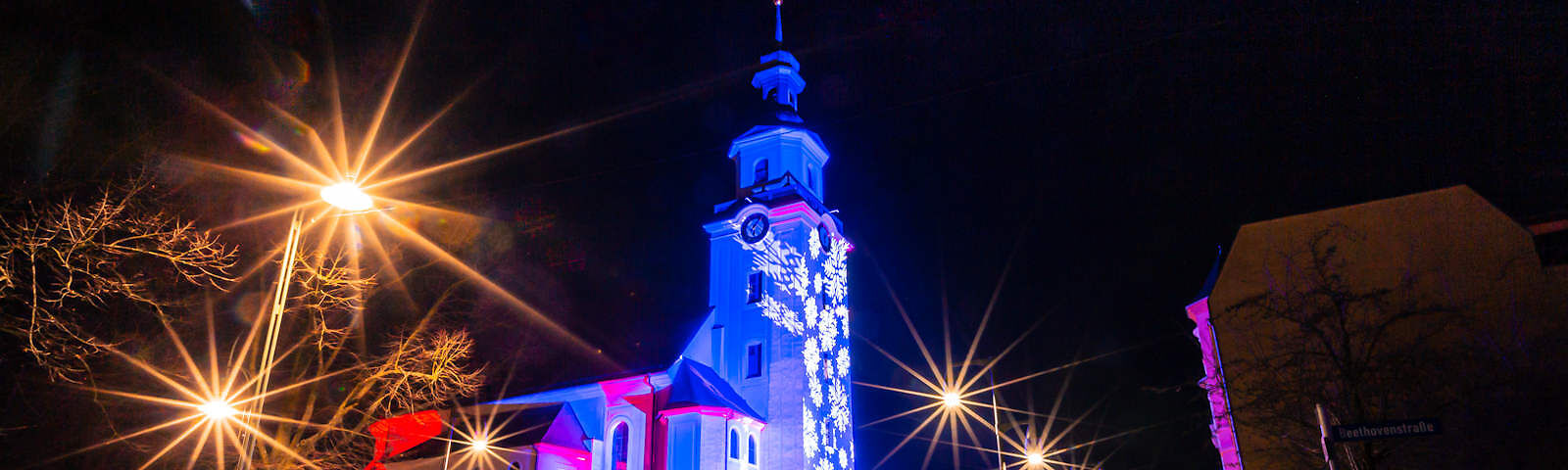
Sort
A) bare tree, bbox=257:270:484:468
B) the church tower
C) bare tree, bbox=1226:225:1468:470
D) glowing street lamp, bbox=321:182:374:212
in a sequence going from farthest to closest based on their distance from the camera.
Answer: the church tower < bare tree, bbox=257:270:484:468 < bare tree, bbox=1226:225:1468:470 < glowing street lamp, bbox=321:182:374:212

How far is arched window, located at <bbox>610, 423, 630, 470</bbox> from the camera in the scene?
32000 mm

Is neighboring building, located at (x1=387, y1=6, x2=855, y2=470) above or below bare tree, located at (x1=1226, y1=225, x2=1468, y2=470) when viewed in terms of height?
above

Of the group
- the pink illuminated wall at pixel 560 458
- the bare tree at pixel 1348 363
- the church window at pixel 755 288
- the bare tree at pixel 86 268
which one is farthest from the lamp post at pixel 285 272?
the church window at pixel 755 288

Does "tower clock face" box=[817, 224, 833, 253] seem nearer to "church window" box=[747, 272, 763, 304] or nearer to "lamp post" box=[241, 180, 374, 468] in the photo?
"church window" box=[747, 272, 763, 304]

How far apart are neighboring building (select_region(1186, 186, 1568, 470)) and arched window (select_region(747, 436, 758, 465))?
595 inches

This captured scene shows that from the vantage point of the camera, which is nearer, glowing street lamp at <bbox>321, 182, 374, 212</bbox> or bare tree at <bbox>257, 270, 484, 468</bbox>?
glowing street lamp at <bbox>321, 182, 374, 212</bbox>

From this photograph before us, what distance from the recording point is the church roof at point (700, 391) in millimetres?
30594

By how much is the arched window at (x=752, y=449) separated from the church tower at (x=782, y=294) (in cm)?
11

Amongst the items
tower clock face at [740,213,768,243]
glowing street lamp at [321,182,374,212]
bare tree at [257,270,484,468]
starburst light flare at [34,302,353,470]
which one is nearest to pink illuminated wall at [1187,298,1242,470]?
tower clock face at [740,213,768,243]

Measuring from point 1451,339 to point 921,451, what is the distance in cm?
2846

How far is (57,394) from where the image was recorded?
48.8 ft

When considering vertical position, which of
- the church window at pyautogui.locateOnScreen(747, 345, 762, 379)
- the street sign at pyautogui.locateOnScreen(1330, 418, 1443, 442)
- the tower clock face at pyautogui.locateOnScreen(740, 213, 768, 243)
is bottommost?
the street sign at pyautogui.locateOnScreen(1330, 418, 1443, 442)

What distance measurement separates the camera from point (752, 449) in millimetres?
32250

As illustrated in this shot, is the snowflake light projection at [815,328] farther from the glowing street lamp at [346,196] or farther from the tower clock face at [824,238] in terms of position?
the glowing street lamp at [346,196]
